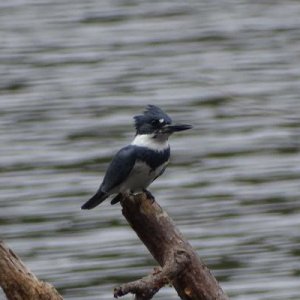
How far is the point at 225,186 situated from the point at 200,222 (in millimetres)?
639

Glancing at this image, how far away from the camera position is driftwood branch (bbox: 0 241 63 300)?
4348 millimetres

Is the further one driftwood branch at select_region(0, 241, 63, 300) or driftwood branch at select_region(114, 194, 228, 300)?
driftwood branch at select_region(0, 241, 63, 300)

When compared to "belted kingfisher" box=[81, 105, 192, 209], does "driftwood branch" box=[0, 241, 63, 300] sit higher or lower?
higher

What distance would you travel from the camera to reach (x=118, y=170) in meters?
5.79

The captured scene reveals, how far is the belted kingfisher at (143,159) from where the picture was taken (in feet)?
18.9

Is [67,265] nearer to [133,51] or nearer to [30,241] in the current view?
[30,241]

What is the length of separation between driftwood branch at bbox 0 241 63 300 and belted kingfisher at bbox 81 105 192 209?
4.45 ft

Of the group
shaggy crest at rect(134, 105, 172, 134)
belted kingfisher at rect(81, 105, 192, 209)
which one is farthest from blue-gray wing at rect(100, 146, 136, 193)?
shaggy crest at rect(134, 105, 172, 134)

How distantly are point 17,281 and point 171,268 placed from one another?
0.46 metres

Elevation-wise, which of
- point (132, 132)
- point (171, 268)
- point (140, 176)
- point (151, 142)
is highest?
point (171, 268)

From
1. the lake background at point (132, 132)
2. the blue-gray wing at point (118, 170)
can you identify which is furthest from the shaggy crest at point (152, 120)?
the lake background at point (132, 132)

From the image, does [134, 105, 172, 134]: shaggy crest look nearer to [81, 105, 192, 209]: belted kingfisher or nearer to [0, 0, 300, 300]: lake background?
[81, 105, 192, 209]: belted kingfisher

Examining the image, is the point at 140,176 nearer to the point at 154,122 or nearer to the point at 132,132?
the point at 154,122

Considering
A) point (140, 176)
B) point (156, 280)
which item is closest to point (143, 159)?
point (140, 176)
